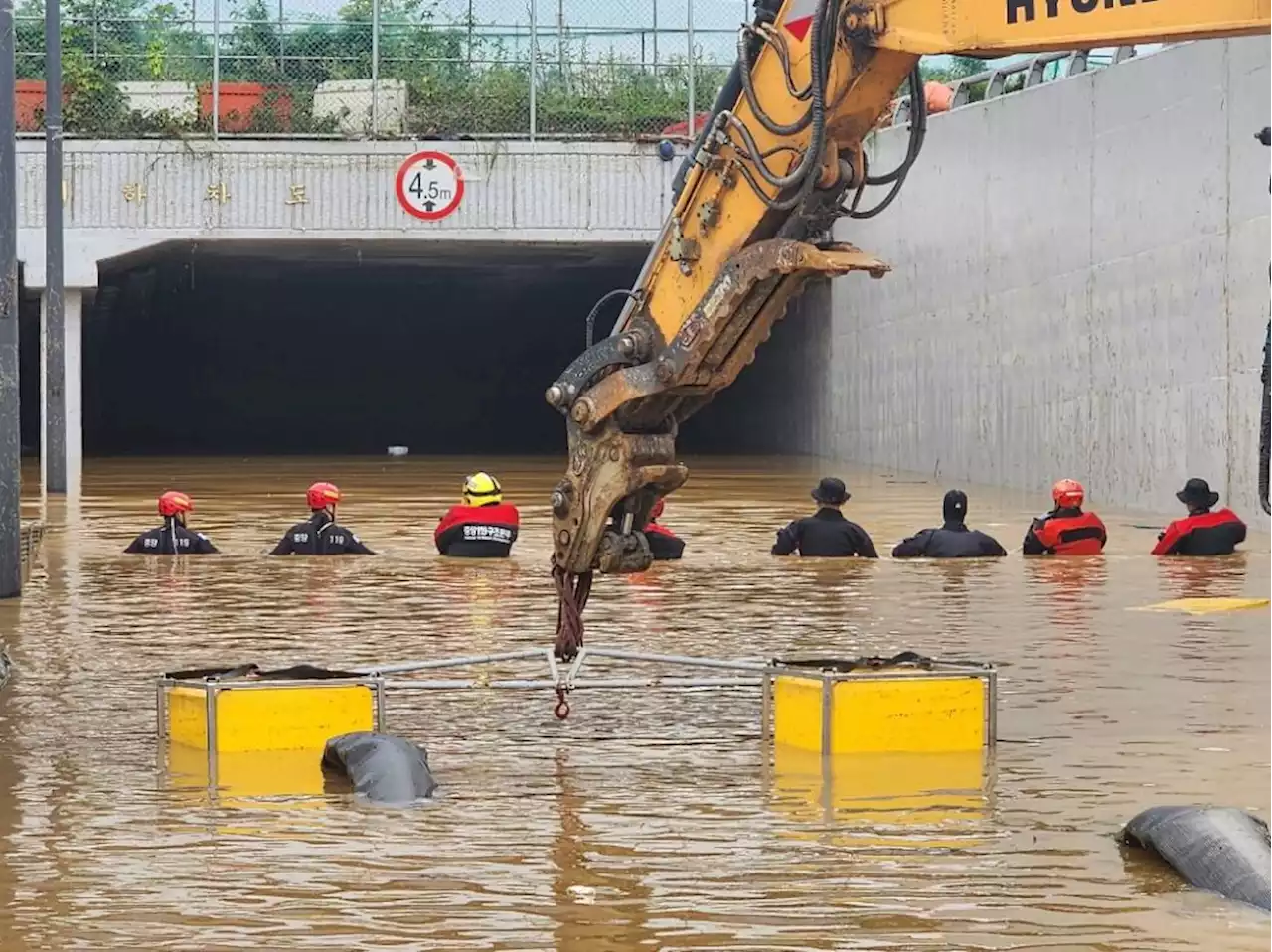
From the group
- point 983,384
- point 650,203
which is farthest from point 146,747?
point 650,203

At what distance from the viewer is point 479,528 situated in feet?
72.5

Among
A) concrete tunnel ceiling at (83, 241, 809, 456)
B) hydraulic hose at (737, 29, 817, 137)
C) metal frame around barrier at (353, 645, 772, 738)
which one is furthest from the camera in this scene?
concrete tunnel ceiling at (83, 241, 809, 456)

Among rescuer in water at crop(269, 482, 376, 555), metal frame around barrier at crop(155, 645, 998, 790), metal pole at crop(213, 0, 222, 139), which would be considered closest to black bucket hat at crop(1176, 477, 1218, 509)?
rescuer in water at crop(269, 482, 376, 555)

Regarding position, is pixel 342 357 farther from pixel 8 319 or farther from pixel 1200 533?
pixel 8 319

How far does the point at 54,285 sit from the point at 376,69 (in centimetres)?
968

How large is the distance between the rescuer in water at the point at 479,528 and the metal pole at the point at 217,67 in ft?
54.4

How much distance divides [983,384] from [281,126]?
11694 millimetres

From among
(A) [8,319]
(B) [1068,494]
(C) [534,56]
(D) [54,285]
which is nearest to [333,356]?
(C) [534,56]

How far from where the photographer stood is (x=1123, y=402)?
2864cm

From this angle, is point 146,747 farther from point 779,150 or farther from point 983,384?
point 983,384

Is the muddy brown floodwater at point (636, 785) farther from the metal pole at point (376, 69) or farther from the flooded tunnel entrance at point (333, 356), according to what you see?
the flooded tunnel entrance at point (333, 356)

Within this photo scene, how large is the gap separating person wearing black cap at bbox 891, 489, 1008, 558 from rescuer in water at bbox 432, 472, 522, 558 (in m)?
3.41

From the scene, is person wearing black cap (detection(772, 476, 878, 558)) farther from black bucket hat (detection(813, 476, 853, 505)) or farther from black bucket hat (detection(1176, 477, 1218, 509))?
black bucket hat (detection(1176, 477, 1218, 509))

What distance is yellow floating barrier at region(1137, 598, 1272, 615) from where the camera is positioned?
670 inches
